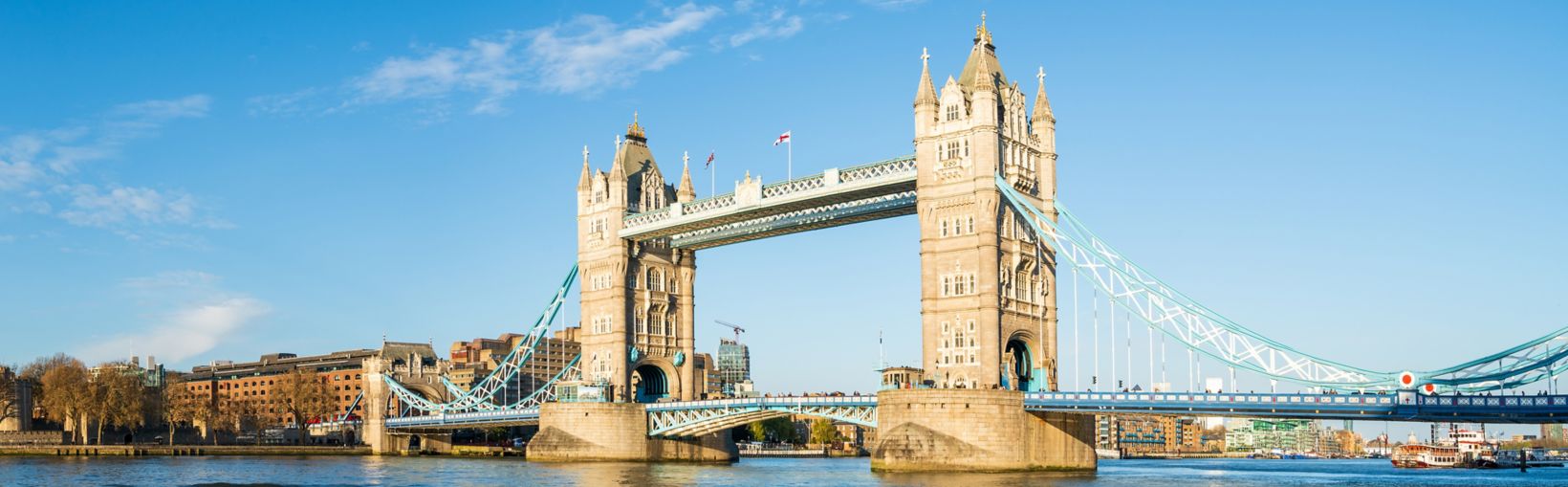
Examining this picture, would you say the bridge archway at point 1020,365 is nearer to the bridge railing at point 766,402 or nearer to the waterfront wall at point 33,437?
the bridge railing at point 766,402

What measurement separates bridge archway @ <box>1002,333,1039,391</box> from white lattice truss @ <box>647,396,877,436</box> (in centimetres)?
821

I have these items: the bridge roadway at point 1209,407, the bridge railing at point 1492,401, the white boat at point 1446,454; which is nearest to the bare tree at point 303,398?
the bridge roadway at point 1209,407

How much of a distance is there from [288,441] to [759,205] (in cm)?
7971

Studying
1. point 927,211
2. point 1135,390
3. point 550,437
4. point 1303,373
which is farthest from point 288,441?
point 1303,373

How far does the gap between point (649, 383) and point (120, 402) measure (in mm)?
54011

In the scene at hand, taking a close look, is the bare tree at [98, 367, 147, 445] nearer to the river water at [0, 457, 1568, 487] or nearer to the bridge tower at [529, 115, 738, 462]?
the river water at [0, 457, 1568, 487]

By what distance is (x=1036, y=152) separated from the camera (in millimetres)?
94500

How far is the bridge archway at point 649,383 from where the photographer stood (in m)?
119

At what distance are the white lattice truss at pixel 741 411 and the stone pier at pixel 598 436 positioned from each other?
54.4 inches

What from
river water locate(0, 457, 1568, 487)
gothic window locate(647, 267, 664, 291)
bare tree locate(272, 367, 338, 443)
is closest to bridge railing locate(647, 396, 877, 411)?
river water locate(0, 457, 1568, 487)

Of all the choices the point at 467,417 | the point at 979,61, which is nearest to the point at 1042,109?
the point at 979,61

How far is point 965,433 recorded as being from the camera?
3319 inches

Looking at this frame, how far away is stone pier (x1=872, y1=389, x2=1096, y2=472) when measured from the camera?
276 feet

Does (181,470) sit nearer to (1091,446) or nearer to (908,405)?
(908,405)
